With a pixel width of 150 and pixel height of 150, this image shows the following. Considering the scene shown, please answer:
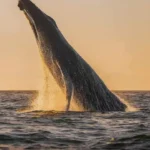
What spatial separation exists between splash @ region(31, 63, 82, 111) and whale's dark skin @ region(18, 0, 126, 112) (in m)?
0.37

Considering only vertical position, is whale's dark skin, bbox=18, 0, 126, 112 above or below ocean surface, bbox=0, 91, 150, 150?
above

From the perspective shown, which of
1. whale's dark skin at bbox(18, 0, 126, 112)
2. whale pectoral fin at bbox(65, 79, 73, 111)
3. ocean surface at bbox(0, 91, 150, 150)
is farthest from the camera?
whale's dark skin at bbox(18, 0, 126, 112)

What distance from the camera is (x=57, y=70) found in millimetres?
15898

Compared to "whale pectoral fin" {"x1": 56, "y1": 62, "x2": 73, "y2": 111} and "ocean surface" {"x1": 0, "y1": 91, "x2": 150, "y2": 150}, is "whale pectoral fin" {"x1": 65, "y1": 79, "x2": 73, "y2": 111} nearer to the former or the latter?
"whale pectoral fin" {"x1": 56, "y1": 62, "x2": 73, "y2": 111}

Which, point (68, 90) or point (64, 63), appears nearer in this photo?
point (68, 90)

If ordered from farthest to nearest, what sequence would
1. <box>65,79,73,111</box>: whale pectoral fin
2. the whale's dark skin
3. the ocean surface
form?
1. the whale's dark skin
2. <box>65,79,73,111</box>: whale pectoral fin
3. the ocean surface

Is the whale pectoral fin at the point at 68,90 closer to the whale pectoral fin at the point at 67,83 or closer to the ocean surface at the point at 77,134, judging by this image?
the whale pectoral fin at the point at 67,83

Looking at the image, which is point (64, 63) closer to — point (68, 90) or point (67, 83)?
point (67, 83)

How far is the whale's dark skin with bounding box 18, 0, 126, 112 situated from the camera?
50.9 feet

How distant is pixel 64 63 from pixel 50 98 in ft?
8.14

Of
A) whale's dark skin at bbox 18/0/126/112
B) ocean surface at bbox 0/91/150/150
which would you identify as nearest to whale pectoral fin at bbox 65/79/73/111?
whale's dark skin at bbox 18/0/126/112

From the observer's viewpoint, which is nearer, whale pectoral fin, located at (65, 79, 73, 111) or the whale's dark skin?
whale pectoral fin, located at (65, 79, 73, 111)

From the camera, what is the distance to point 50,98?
17547mm

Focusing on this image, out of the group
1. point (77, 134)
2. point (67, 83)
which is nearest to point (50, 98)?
point (67, 83)
